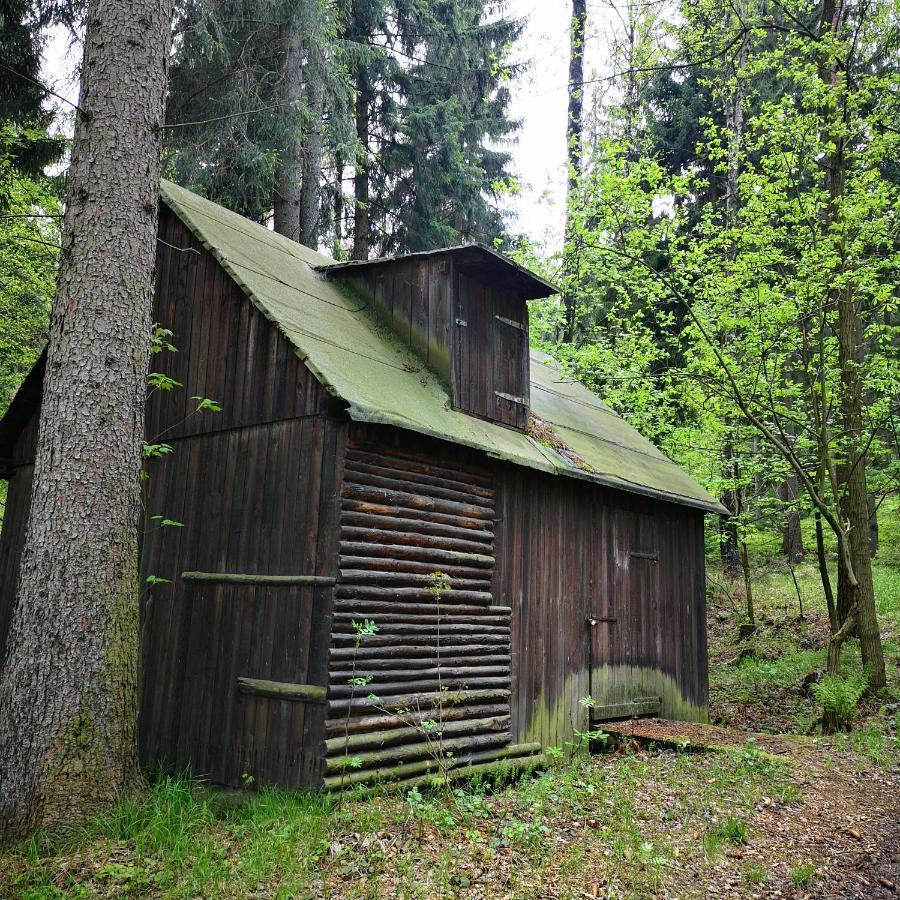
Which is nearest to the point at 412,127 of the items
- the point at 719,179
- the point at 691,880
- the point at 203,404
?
the point at 719,179

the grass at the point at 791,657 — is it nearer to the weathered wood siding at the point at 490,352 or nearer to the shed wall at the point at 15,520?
the weathered wood siding at the point at 490,352

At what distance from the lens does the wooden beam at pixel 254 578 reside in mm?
6625

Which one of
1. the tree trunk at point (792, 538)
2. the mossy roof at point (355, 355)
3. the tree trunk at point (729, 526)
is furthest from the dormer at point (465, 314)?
the tree trunk at point (792, 538)

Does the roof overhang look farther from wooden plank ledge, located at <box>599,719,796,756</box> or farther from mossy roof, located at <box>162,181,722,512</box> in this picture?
wooden plank ledge, located at <box>599,719,796,756</box>

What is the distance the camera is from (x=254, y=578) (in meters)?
7.02

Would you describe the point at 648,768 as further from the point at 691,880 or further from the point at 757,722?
the point at 757,722

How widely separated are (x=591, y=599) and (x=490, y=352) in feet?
11.4

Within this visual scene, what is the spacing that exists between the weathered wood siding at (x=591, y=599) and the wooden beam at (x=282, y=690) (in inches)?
108

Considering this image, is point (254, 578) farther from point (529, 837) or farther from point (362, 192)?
point (362, 192)

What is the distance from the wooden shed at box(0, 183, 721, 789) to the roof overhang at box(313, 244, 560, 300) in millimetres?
38

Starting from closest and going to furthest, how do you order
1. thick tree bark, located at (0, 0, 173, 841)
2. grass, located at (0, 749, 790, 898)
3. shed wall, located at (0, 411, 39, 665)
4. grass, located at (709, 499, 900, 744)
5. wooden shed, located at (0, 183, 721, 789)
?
grass, located at (0, 749, 790, 898) → thick tree bark, located at (0, 0, 173, 841) → wooden shed, located at (0, 183, 721, 789) → shed wall, located at (0, 411, 39, 665) → grass, located at (709, 499, 900, 744)

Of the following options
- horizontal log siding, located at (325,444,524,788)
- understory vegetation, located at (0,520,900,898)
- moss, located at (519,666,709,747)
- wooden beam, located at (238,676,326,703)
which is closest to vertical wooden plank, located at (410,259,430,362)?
horizontal log siding, located at (325,444,524,788)

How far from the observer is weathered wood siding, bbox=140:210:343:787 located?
21.8 ft

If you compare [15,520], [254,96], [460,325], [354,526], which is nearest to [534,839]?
[354,526]
